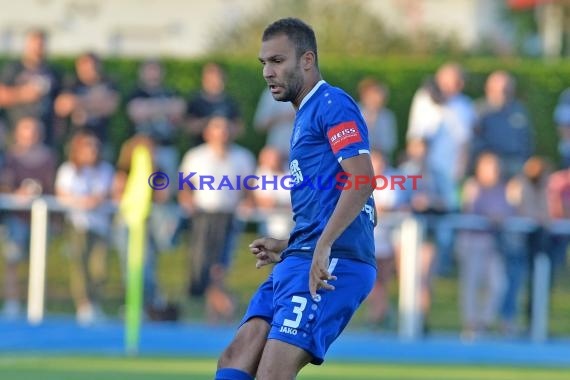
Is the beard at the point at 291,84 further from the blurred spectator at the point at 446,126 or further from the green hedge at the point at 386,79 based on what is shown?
the green hedge at the point at 386,79

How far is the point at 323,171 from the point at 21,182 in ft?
28.1

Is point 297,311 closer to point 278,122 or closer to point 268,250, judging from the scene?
point 268,250

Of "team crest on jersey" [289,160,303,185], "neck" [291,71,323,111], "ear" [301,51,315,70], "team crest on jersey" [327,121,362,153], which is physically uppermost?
"ear" [301,51,315,70]

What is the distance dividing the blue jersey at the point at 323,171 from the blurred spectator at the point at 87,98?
8902 mm

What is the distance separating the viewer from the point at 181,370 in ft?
40.6

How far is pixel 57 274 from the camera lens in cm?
1521

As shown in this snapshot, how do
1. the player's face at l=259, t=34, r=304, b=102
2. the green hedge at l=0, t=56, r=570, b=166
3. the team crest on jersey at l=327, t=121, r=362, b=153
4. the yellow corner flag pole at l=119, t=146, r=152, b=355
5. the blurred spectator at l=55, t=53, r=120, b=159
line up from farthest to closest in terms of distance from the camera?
the green hedge at l=0, t=56, r=570, b=166, the blurred spectator at l=55, t=53, r=120, b=159, the yellow corner flag pole at l=119, t=146, r=152, b=355, the player's face at l=259, t=34, r=304, b=102, the team crest on jersey at l=327, t=121, r=362, b=153

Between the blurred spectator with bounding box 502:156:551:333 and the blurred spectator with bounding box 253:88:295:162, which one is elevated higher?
the blurred spectator with bounding box 253:88:295:162

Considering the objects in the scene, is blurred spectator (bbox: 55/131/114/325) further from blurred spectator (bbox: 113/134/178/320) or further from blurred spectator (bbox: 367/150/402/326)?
blurred spectator (bbox: 367/150/402/326)

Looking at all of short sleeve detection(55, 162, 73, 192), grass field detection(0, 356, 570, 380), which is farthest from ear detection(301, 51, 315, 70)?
short sleeve detection(55, 162, 73, 192)

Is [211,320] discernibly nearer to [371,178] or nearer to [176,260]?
[176,260]

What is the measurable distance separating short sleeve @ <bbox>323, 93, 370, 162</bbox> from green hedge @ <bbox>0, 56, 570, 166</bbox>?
12.7 metres

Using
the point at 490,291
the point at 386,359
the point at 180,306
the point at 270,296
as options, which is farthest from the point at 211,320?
the point at 270,296

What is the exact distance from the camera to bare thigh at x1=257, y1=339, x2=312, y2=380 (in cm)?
655
